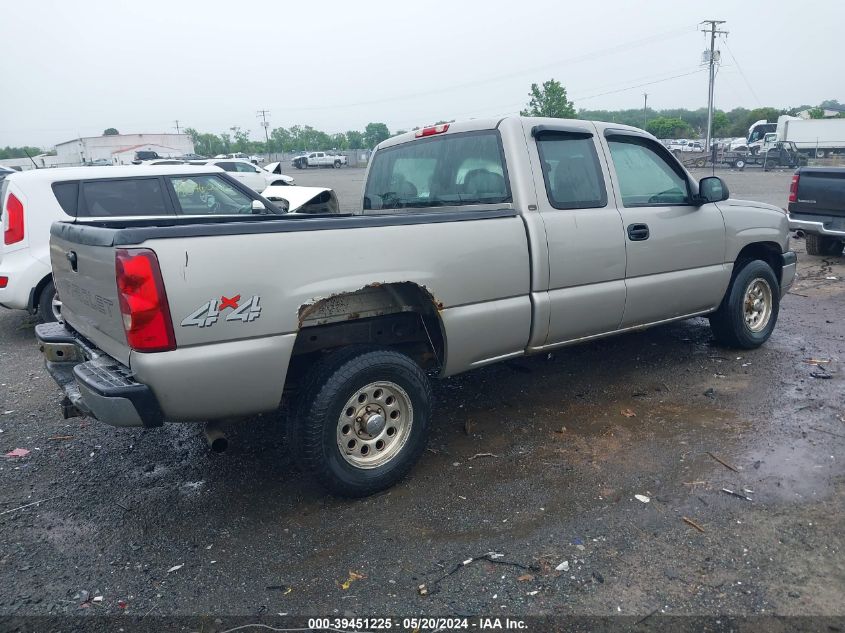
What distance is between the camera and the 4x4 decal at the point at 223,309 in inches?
111

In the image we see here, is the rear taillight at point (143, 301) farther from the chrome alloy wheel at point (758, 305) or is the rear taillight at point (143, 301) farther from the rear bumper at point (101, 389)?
the chrome alloy wheel at point (758, 305)

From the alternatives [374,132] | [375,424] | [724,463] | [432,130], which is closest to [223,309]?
[375,424]

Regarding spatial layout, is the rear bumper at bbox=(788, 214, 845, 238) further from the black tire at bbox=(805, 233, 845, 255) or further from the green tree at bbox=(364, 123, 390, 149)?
the green tree at bbox=(364, 123, 390, 149)

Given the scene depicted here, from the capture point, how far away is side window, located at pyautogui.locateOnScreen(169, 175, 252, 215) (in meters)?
6.88

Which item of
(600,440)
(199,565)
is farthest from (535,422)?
(199,565)

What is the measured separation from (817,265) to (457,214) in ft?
28.0

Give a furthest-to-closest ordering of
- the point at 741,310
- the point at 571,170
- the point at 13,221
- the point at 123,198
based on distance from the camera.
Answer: the point at 123,198, the point at 13,221, the point at 741,310, the point at 571,170

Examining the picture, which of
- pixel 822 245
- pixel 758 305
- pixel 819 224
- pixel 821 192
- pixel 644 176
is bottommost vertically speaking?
pixel 822 245

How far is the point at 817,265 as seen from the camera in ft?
32.3

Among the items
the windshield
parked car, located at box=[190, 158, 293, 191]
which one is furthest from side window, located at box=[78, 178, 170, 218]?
parked car, located at box=[190, 158, 293, 191]

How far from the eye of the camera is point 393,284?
3.52 meters

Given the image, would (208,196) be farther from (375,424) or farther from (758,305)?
(758,305)

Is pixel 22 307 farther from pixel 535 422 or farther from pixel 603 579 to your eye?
pixel 603 579

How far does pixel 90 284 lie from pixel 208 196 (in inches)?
162
